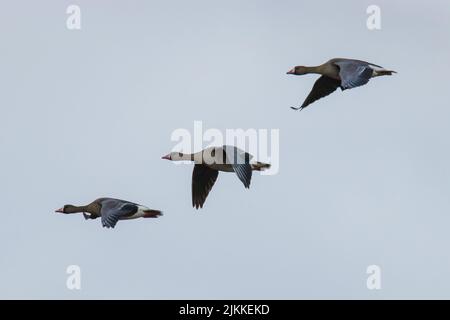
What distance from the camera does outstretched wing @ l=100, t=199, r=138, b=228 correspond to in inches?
1219

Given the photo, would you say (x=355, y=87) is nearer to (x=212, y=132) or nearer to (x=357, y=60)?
(x=357, y=60)

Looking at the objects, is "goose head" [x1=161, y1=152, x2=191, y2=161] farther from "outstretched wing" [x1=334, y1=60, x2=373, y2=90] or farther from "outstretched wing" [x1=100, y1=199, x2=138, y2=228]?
"outstretched wing" [x1=334, y1=60, x2=373, y2=90]

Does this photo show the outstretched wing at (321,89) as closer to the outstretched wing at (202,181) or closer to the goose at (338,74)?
the goose at (338,74)

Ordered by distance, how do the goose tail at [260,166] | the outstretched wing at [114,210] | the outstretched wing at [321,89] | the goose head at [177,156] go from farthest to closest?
the outstretched wing at [321,89], the goose head at [177,156], the goose tail at [260,166], the outstretched wing at [114,210]

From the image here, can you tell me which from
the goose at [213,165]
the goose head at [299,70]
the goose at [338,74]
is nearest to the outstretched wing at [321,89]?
the goose at [338,74]

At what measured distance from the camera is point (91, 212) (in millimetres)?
33594

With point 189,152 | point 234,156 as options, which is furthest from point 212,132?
point 234,156

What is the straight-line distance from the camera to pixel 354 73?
31.7 metres

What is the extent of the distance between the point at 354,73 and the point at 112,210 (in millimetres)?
5179

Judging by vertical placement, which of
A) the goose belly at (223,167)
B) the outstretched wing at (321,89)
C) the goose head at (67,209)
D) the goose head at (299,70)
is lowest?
the goose head at (67,209)

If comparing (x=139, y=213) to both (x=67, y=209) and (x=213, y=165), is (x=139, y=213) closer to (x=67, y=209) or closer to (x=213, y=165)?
(x=213, y=165)

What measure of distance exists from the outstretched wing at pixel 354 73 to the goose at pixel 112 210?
4.58m

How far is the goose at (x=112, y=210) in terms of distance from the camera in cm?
3130

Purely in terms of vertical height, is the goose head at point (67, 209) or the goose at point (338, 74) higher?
the goose at point (338, 74)
